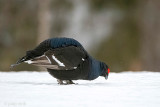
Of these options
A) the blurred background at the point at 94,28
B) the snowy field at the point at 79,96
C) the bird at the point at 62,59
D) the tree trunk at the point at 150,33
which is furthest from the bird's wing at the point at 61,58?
the tree trunk at the point at 150,33

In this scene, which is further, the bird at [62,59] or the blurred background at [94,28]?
the blurred background at [94,28]

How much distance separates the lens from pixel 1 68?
16.2 meters

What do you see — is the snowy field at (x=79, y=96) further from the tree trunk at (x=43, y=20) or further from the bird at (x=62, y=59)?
the tree trunk at (x=43, y=20)

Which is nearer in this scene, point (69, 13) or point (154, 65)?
point (154, 65)

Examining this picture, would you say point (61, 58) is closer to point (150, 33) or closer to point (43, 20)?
point (43, 20)

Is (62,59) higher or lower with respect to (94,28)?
higher

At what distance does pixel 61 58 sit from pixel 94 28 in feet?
44.1

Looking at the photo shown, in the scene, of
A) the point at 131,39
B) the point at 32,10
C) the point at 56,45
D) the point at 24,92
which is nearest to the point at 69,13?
the point at 32,10

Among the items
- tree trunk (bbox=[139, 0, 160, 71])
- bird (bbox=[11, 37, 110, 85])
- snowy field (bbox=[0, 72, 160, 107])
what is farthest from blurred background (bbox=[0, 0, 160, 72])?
snowy field (bbox=[0, 72, 160, 107])

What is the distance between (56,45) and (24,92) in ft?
4.93

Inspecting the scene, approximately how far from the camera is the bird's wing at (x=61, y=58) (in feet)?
18.3

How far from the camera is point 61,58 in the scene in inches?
226

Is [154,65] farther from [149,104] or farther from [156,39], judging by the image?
[149,104]

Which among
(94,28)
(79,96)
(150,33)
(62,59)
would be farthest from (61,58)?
(94,28)
